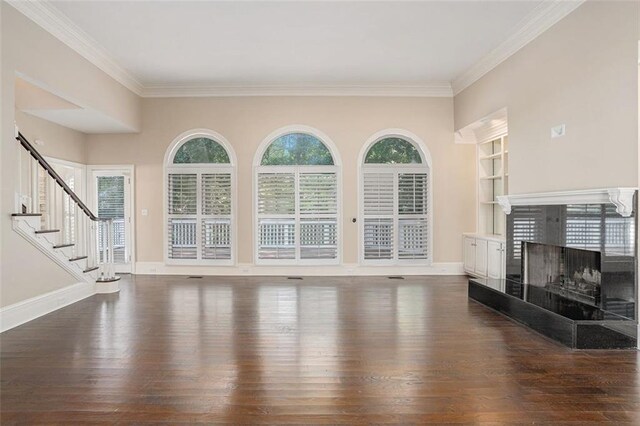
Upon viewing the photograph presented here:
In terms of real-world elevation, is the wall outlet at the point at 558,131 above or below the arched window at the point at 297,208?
above

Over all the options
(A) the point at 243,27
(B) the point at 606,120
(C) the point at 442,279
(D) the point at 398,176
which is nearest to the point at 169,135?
(A) the point at 243,27

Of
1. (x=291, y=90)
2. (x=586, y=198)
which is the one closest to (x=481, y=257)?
(x=586, y=198)

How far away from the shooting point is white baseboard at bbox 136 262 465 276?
708cm

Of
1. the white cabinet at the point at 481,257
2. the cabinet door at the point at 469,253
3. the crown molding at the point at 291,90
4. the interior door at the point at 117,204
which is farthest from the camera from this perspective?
the interior door at the point at 117,204

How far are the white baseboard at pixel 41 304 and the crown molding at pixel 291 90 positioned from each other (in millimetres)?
3710

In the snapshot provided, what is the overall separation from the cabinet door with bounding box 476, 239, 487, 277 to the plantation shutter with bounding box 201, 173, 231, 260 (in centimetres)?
448

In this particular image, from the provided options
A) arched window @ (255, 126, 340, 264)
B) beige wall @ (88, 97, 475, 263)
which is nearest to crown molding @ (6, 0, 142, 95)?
beige wall @ (88, 97, 475, 263)

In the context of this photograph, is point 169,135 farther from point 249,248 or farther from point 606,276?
point 606,276

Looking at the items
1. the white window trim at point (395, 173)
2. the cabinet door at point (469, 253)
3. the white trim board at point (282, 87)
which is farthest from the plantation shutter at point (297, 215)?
the cabinet door at point (469, 253)

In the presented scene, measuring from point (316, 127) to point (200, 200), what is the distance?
2.59 meters

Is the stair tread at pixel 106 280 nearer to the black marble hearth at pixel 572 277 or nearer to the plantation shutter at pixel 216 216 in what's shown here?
the plantation shutter at pixel 216 216

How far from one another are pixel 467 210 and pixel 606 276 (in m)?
3.70

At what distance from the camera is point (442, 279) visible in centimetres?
668

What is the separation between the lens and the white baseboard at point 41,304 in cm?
396
